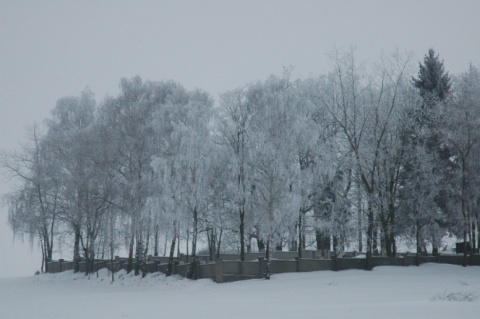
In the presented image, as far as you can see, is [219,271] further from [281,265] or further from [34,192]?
[34,192]

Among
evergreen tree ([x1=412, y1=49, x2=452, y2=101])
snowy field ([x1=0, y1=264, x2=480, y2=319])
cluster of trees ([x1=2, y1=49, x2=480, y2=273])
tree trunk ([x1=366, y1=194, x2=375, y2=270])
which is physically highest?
evergreen tree ([x1=412, y1=49, x2=452, y2=101])

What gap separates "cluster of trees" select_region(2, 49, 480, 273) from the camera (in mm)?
32656

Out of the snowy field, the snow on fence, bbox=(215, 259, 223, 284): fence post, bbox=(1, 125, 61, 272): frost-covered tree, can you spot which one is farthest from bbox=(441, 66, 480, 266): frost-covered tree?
bbox=(1, 125, 61, 272): frost-covered tree

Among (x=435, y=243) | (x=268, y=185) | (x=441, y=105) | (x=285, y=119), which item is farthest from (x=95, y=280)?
(x=441, y=105)

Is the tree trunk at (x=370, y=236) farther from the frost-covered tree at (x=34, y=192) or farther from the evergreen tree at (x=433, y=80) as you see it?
the frost-covered tree at (x=34, y=192)

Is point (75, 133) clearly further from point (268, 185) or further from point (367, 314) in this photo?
point (367, 314)

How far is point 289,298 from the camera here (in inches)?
864

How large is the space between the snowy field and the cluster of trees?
2.86m

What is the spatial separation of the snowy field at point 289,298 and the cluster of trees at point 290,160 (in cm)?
286

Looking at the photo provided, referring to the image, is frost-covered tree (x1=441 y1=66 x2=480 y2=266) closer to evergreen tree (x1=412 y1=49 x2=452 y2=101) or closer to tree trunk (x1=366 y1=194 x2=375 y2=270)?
evergreen tree (x1=412 y1=49 x2=452 y2=101)

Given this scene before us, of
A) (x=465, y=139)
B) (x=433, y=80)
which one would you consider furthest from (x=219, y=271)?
(x=433, y=80)

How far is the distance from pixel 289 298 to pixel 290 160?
12.3 m

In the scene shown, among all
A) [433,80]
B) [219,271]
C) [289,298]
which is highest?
[433,80]

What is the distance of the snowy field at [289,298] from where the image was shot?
1638 centimetres
